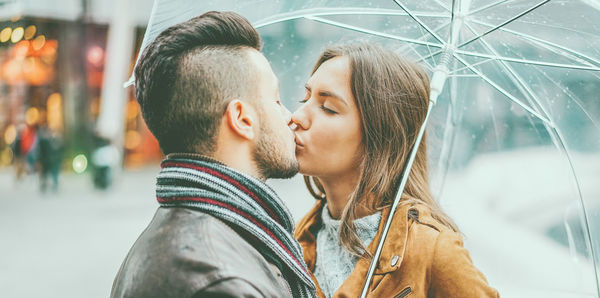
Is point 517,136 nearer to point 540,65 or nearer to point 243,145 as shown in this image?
point 540,65

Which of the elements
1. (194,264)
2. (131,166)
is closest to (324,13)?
(194,264)

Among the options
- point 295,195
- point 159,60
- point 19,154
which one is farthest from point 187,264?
point 19,154

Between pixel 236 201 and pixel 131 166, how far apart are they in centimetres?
1881

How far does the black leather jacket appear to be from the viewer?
139 cm

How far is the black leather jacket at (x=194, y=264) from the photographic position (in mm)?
1387

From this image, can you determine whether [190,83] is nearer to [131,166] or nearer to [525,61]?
[525,61]

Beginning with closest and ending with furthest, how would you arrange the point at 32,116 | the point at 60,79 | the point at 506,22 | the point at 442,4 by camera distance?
the point at 506,22, the point at 442,4, the point at 60,79, the point at 32,116

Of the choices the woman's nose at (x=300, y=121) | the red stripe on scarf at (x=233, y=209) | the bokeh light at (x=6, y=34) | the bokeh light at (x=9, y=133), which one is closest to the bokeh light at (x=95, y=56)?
the bokeh light at (x=6, y=34)

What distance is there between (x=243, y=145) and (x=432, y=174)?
1518 mm

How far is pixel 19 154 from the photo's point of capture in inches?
553

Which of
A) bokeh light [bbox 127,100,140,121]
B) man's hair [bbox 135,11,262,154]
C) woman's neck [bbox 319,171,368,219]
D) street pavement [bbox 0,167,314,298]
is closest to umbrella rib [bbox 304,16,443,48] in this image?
woman's neck [bbox 319,171,368,219]

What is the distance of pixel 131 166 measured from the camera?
63.9 feet

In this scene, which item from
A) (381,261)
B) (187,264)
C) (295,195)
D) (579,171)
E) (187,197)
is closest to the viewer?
(187,264)

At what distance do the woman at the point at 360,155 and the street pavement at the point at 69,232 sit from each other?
4.76m
